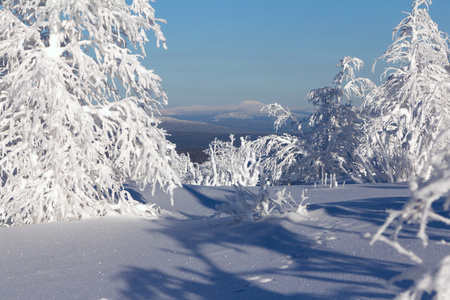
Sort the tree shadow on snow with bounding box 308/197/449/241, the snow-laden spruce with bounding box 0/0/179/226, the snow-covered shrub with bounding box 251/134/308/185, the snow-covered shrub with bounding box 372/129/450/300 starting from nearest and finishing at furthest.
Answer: the snow-covered shrub with bounding box 372/129/450/300
the tree shadow on snow with bounding box 308/197/449/241
the snow-laden spruce with bounding box 0/0/179/226
the snow-covered shrub with bounding box 251/134/308/185

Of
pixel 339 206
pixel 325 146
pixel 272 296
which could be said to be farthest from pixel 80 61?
pixel 325 146

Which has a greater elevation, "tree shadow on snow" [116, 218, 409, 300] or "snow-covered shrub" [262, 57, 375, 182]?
"snow-covered shrub" [262, 57, 375, 182]

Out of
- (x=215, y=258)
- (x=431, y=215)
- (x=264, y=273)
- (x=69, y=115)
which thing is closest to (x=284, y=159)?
(x=69, y=115)

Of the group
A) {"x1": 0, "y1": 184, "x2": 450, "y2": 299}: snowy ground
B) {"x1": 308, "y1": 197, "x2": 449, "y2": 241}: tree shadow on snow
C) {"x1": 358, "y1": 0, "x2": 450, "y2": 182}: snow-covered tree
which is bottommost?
{"x1": 0, "y1": 184, "x2": 450, "y2": 299}: snowy ground

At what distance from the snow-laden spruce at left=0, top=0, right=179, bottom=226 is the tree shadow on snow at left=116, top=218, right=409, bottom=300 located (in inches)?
89.9

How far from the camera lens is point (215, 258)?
11.9 feet

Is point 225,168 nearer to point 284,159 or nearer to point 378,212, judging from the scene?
point 284,159

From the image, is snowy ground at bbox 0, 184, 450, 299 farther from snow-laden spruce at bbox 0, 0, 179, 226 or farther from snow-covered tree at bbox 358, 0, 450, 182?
snow-covered tree at bbox 358, 0, 450, 182

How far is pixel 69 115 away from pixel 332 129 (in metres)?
9.86

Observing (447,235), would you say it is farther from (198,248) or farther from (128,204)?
(128,204)

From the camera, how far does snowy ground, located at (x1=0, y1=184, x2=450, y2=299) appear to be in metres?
2.89


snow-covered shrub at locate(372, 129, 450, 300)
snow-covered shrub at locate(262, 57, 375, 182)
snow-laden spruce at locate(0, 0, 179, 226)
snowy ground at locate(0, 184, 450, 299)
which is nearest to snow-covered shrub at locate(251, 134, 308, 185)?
snow-covered shrub at locate(262, 57, 375, 182)

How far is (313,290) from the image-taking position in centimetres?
274

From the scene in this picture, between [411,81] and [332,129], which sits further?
[332,129]
